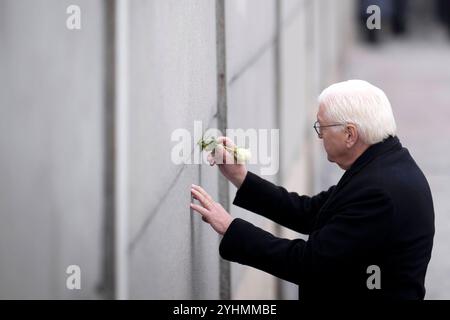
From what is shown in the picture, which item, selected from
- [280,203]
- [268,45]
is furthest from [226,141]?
[268,45]

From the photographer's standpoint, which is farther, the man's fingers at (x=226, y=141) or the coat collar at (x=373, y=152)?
the man's fingers at (x=226, y=141)

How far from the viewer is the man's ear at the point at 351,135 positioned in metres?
3.25

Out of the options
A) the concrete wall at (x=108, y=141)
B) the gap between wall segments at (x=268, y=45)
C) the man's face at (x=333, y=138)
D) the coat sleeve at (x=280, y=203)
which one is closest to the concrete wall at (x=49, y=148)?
the concrete wall at (x=108, y=141)

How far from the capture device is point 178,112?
12.0ft

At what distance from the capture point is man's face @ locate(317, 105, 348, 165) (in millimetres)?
3268

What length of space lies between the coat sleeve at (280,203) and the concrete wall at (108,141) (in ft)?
0.63

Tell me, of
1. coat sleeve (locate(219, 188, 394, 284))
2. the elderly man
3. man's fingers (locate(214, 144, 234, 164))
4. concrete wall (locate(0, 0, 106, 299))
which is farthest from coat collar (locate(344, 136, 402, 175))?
concrete wall (locate(0, 0, 106, 299))

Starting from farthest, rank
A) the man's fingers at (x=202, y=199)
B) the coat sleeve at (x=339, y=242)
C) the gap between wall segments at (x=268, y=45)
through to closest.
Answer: the gap between wall segments at (x=268, y=45), the man's fingers at (x=202, y=199), the coat sleeve at (x=339, y=242)

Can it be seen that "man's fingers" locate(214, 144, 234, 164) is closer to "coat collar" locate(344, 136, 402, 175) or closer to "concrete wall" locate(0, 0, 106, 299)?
"concrete wall" locate(0, 0, 106, 299)

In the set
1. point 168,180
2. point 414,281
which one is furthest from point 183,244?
point 414,281

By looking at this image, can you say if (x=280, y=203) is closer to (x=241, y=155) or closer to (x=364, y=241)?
(x=241, y=155)

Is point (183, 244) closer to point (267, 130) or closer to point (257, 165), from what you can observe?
point (257, 165)

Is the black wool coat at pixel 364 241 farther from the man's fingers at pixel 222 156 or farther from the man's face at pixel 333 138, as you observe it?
the man's fingers at pixel 222 156

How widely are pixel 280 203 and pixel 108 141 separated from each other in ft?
2.12
